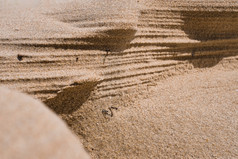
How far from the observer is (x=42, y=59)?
1461 millimetres

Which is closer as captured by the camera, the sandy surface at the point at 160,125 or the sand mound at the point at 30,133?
the sand mound at the point at 30,133

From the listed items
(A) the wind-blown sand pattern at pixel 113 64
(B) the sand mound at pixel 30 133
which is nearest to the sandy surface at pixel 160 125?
(A) the wind-blown sand pattern at pixel 113 64

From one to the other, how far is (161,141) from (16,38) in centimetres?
122

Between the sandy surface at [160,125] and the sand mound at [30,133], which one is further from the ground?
the sand mound at [30,133]

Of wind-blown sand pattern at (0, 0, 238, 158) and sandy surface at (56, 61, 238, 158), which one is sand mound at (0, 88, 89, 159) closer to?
wind-blown sand pattern at (0, 0, 238, 158)

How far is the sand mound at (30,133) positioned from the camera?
691mm

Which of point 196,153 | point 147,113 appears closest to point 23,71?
point 147,113

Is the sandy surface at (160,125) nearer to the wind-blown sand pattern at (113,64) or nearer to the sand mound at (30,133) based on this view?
the wind-blown sand pattern at (113,64)

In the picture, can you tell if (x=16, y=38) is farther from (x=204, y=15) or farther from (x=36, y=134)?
(x=204, y=15)

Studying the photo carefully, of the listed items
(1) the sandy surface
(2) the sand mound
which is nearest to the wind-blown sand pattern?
(1) the sandy surface

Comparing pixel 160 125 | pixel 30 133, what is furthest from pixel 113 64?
pixel 30 133

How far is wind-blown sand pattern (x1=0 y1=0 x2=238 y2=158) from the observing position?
1.47 meters

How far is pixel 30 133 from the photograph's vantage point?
0.74m

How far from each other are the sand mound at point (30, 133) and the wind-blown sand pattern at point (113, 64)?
0.60 meters
